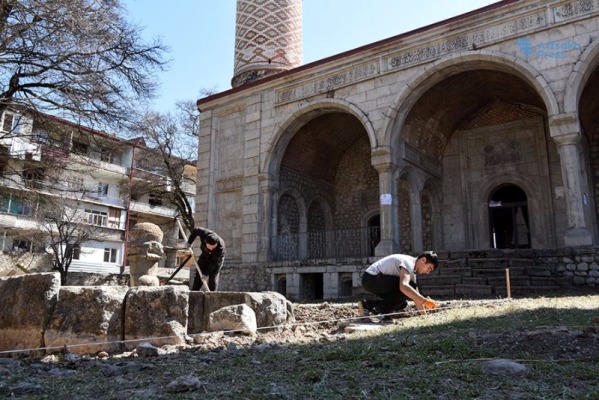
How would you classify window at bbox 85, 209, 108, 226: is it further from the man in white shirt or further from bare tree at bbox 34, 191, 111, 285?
the man in white shirt

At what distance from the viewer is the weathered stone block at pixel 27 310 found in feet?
16.1

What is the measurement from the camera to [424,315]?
569 cm

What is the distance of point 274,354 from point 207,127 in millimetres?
13623

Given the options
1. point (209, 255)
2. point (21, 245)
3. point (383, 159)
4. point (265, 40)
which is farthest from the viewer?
point (21, 245)

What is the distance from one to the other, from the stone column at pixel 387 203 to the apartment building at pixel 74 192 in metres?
6.40

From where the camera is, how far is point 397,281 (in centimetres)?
593

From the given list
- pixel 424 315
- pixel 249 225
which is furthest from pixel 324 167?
pixel 424 315

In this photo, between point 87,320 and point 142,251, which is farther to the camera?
point 142,251

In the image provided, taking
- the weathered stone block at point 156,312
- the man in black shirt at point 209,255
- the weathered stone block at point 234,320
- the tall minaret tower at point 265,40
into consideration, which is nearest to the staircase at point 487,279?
the man in black shirt at point 209,255

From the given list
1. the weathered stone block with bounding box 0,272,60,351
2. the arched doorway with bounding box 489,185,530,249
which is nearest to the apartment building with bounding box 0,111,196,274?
the weathered stone block with bounding box 0,272,60,351

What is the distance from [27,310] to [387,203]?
893cm

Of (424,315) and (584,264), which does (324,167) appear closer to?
(584,264)

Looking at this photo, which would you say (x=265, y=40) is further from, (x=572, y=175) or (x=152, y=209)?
(x=152, y=209)

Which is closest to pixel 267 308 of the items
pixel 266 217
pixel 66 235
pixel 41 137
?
pixel 41 137
